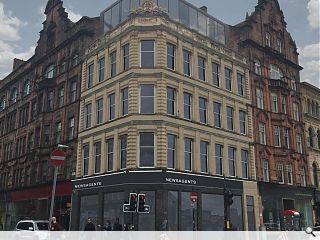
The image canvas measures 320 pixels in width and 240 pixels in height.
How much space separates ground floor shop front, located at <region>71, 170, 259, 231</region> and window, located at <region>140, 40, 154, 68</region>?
28.5 ft

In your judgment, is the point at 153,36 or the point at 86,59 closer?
the point at 153,36

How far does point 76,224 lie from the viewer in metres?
32.1

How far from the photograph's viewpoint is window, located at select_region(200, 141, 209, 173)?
31.4 m

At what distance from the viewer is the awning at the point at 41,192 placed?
34.7 m

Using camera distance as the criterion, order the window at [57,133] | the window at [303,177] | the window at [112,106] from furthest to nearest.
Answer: the window at [303,177] → the window at [57,133] → the window at [112,106]

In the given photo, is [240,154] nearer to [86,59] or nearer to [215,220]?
[215,220]

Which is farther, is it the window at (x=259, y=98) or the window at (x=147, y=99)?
the window at (x=259, y=98)

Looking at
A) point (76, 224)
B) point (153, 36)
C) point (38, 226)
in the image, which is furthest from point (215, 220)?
point (153, 36)

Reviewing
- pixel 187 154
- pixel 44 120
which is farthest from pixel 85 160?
pixel 44 120

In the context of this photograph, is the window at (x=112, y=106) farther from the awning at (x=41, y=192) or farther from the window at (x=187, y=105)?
the awning at (x=41, y=192)

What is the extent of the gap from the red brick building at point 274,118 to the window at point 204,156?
7313mm

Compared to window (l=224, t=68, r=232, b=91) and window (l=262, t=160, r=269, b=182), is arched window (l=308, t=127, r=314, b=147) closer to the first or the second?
window (l=262, t=160, r=269, b=182)

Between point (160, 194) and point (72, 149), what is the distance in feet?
39.3

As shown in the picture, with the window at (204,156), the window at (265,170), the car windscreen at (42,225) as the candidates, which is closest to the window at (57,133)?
the car windscreen at (42,225)
